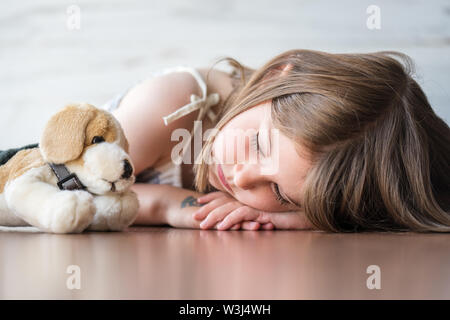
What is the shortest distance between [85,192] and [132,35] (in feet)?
5.07

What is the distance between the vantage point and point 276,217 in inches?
41.5

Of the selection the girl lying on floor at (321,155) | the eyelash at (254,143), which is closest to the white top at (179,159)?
the girl lying on floor at (321,155)

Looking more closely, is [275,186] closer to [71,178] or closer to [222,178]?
[222,178]

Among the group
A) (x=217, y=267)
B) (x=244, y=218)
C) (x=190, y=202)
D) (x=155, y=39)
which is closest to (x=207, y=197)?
(x=190, y=202)

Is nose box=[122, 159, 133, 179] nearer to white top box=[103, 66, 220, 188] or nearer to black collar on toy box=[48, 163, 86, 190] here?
black collar on toy box=[48, 163, 86, 190]

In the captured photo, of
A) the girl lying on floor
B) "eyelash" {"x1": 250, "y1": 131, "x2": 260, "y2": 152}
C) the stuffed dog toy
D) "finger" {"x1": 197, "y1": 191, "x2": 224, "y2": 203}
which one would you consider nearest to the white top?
the girl lying on floor

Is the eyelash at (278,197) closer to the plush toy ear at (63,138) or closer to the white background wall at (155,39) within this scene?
the plush toy ear at (63,138)

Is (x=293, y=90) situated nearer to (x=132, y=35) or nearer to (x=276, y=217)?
(x=276, y=217)

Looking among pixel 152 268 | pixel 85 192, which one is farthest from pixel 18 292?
pixel 85 192

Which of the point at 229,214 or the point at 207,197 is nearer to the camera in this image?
the point at 229,214

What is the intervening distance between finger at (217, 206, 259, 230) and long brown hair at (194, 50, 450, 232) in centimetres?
13

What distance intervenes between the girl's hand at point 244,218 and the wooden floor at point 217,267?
228 mm

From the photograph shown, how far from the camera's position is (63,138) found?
795 mm

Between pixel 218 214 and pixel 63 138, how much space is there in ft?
1.26
